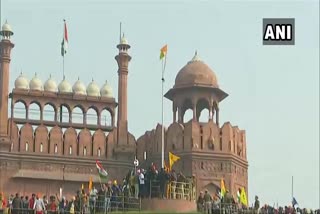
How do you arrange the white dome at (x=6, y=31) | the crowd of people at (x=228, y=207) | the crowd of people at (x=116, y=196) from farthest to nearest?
the white dome at (x=6, y=31), the crowd of people at (x=228, y=207), the crowd of people at (x=116, y=196)

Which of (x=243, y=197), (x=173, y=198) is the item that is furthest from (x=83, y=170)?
(x=173, y=198)

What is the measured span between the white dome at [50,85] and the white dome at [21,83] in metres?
0.81

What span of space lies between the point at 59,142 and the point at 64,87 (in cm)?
273

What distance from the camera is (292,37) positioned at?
17.2m

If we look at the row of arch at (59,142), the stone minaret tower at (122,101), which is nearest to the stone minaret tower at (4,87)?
the row of arch at (59,142)

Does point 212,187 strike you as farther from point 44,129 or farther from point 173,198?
point 173,198

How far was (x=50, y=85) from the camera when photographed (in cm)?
3569

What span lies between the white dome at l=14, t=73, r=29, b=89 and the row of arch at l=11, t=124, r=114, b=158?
1818 mm

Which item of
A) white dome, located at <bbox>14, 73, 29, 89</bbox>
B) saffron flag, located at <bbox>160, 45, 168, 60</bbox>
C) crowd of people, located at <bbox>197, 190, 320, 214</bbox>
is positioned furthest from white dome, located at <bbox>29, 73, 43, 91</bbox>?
crowd of people, located at <bbox>197, 190, 320, 214</bbox>

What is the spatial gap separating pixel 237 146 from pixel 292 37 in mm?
18013

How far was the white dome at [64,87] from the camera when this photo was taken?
35.8 meters

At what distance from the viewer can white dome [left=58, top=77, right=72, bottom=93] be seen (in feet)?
117

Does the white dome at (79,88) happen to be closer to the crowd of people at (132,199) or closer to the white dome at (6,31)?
the white dome at (6,31)

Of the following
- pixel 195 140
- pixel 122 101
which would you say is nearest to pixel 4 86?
pixel 122 101
